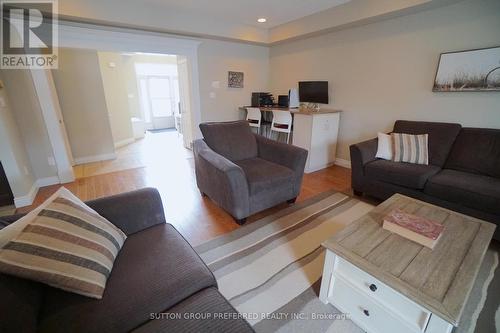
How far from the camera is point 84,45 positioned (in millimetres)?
3008

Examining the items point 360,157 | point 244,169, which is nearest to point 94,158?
point 244,169

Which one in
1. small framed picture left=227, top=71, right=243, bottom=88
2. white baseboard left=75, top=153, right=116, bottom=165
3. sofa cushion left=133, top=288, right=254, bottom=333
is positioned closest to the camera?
sofa cushion left=133, top=288, right=254, bottom=333

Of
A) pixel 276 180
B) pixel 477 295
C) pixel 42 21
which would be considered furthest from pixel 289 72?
pixel 477 295

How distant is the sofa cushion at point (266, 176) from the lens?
2061 mm

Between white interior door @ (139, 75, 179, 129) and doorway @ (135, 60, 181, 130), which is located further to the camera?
white interior door @ (139, 75, 179, 129)

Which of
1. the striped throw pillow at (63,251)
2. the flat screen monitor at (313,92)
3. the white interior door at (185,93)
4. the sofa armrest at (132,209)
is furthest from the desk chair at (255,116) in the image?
the striped throw pillow at (63,251)

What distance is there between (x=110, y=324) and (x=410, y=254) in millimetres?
1392

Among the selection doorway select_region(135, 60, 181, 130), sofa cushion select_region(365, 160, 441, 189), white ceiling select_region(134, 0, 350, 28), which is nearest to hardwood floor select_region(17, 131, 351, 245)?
sofa cushion select_region(365, 160, 441, 189)

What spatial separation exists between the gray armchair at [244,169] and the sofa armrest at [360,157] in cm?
71

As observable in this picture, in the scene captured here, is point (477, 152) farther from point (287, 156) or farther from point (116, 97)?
point (116, 97)

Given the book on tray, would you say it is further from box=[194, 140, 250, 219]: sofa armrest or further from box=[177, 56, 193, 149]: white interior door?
box=[177, 56, 193, 149]: white interior door

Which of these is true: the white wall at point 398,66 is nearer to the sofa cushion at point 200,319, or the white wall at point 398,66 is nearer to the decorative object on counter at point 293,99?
the decorative object on counter at point 293,99

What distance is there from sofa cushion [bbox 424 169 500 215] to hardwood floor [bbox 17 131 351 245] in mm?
947

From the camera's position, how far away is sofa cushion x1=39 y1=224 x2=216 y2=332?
78 cm
